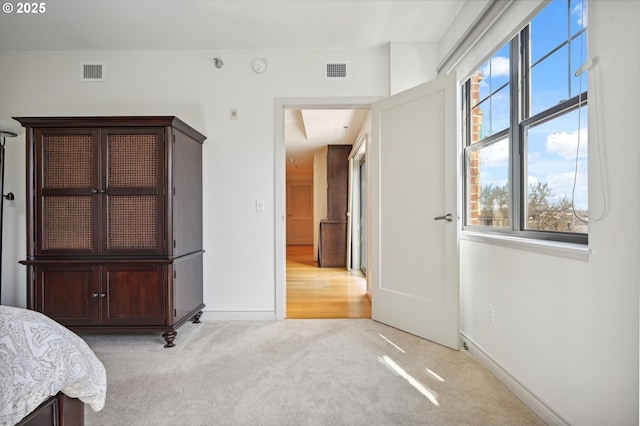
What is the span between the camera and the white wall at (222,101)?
3215 mm

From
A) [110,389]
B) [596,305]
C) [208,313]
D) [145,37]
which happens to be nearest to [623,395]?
[596,305]

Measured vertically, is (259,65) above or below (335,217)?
above

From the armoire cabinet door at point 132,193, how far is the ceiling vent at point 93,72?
107 cm

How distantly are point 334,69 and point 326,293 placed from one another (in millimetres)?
2552

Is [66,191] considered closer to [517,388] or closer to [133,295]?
[133,295]

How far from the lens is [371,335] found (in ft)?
9.00

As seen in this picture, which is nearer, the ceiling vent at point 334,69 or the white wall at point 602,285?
the white wall at point 602,285

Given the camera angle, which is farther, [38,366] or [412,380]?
[412,380]

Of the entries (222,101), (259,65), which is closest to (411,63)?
(259,65)

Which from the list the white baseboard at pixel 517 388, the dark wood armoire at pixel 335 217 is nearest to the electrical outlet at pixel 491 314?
the white baseboard at pixel 517 388

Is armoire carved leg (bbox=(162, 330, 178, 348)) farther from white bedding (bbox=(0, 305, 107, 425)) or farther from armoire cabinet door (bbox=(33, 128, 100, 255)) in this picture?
white bedding (bbox=(0, 305, 107, 425))

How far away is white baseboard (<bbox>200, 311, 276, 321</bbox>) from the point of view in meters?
3.18

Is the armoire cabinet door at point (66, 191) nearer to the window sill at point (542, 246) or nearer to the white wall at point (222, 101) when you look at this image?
the white wall at point (222, 101)

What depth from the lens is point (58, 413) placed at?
1.12m
